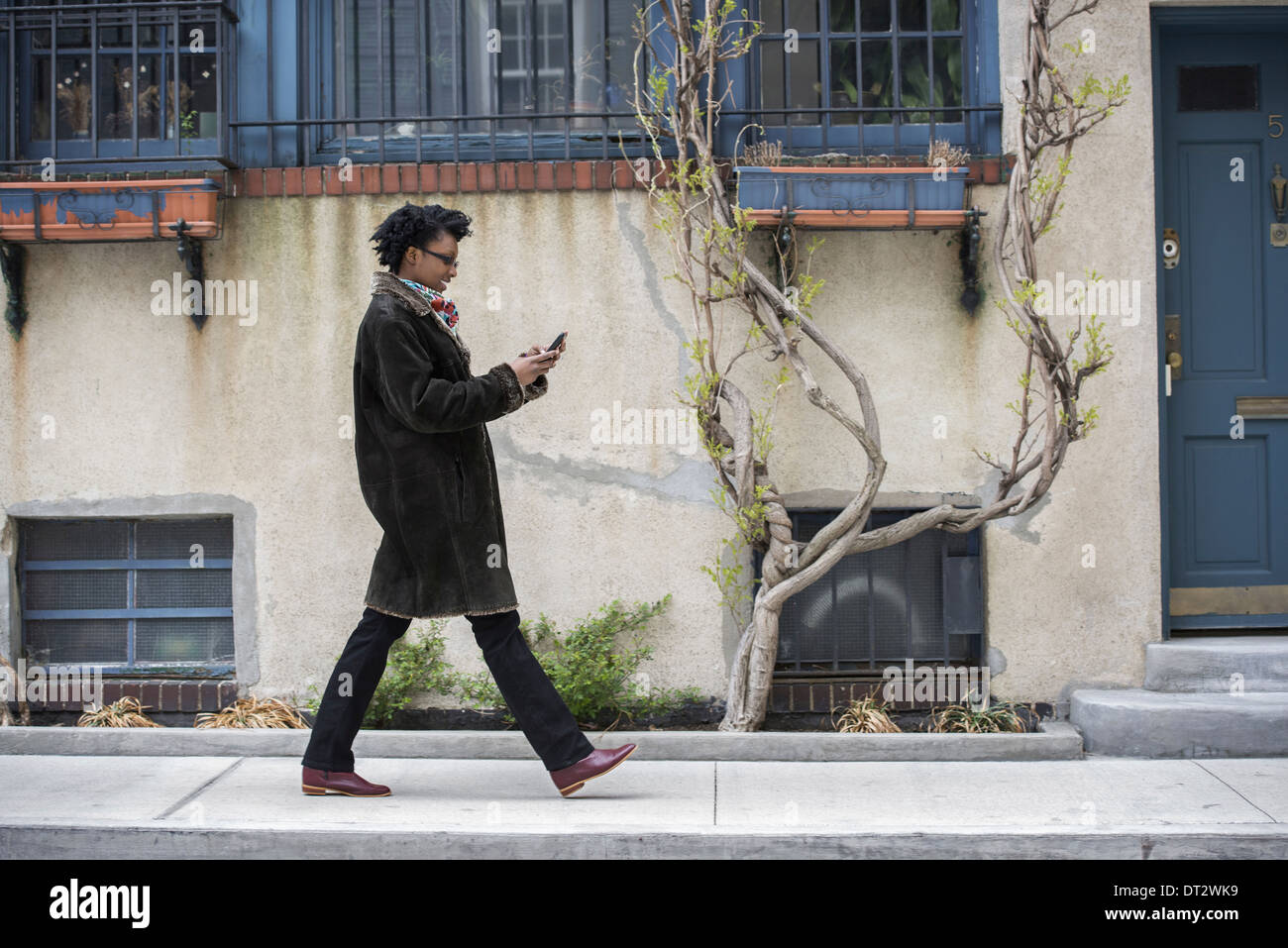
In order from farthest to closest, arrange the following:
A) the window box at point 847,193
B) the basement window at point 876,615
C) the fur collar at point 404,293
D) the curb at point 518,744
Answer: the basement window at point 876,615, the window box at point 847,193, the curb at point 518,744, the fur collar at point 404,293

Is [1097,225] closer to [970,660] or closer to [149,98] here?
[970,660]

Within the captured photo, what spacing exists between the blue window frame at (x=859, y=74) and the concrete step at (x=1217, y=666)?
91.8 inches

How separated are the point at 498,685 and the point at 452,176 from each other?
2.33 metres

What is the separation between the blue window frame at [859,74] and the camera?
570cm

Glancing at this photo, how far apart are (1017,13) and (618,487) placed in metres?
2.60

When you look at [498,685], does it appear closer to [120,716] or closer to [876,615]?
[876,615]

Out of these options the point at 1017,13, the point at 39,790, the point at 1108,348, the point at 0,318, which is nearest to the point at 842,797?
the point at 1108,348

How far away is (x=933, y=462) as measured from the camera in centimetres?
557

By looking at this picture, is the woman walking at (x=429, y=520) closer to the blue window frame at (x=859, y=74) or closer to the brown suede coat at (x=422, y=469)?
the brown suede coat at (x=422, y=469)

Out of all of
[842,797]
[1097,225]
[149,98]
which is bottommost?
[842,797]

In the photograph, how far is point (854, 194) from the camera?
17.4ft

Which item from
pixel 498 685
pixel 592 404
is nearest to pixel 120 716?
pixel 498 685

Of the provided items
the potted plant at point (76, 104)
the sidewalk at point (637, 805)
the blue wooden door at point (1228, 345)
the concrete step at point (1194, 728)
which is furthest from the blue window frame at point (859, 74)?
the potted plant at point (76, 104)

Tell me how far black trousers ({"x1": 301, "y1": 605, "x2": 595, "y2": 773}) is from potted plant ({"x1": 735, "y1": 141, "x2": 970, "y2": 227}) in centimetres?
203
